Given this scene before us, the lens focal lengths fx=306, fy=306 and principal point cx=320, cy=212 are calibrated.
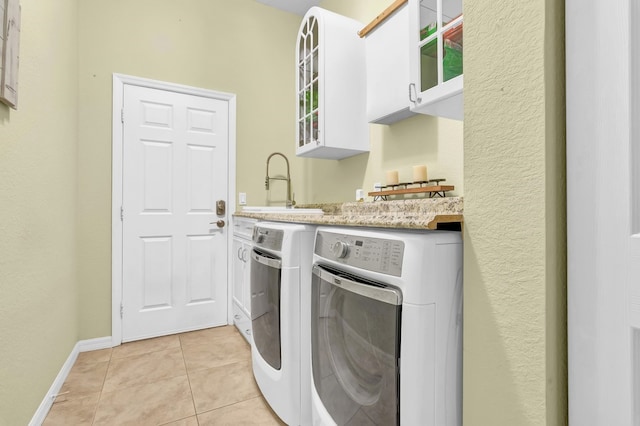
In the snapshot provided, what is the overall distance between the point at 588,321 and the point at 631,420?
0.52 feet

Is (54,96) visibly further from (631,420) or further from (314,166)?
(631,420)

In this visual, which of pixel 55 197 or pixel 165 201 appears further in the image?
pixel 165 201

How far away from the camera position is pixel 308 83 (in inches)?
92.4

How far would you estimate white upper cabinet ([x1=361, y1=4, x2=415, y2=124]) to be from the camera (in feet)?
5.56

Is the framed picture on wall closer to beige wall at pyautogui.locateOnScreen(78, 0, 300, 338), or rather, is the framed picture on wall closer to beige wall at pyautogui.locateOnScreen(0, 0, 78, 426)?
beige wall at pyautogui.locateOnScreen(0, 0, 78, 426)

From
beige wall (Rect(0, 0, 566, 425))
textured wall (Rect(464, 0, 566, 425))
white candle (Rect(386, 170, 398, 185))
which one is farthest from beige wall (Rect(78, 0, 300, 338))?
textured wall (Rect(464, 0, 566, 425))

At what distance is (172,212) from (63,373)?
1.20m

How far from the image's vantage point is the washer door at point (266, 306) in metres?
1.32

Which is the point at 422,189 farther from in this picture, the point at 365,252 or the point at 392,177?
the point at 365,252

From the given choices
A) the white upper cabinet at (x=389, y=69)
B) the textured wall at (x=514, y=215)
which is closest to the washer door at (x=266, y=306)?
the textured wall at (x=514, y=215)

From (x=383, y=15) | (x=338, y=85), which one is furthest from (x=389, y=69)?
(x=338, y=85)

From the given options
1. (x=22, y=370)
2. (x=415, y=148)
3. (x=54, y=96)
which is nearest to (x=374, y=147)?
(x=415, y=148)

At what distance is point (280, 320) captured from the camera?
4.25 ft

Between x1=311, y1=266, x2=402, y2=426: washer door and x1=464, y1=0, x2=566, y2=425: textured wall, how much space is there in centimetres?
18
